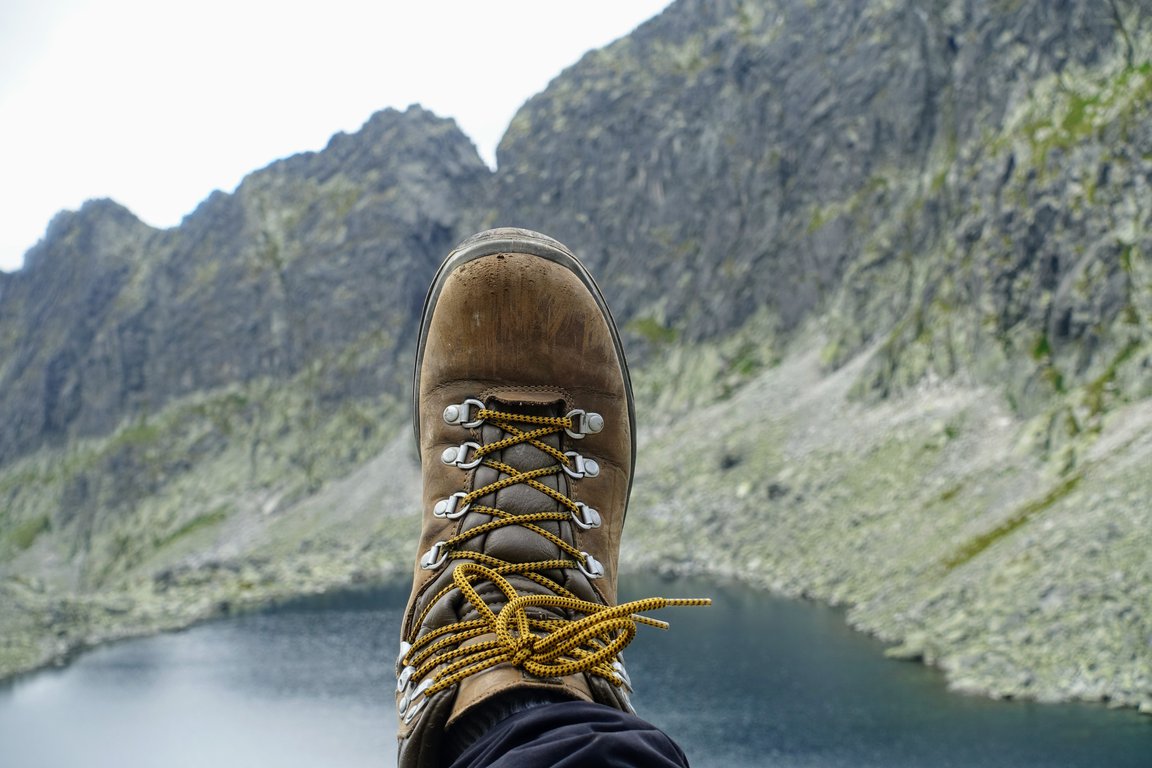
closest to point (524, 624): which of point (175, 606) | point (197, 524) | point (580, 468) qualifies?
point (580, 468)

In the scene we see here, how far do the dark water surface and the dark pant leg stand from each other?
1682 cm

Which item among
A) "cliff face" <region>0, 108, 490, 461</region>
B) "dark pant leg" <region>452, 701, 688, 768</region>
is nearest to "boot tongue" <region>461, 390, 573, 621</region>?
"dark pant leg" <region>452, 701, 688, 768</region>

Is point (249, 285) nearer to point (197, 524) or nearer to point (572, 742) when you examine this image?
point (197, 524)

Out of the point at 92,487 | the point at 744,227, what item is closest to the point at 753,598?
the point at 744,227

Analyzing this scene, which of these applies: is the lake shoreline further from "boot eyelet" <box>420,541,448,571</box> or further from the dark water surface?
"boot eyelet" <box>420,541,448,571</box>

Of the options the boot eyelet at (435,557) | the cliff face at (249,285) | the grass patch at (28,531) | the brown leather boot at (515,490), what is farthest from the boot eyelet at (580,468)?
the grass patch at (28,531)

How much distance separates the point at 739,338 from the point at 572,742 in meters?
58.6

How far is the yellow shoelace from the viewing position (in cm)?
231

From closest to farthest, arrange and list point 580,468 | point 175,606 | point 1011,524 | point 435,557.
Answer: point 435,557 < point 580,468 < point 1011,524 < point 175,606

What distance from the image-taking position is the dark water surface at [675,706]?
17609 millimetres

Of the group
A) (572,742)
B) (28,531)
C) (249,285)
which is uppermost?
(249,285)

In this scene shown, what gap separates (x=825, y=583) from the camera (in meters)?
32.0

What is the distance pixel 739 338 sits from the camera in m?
59.6

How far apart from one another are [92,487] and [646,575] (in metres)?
65.5
